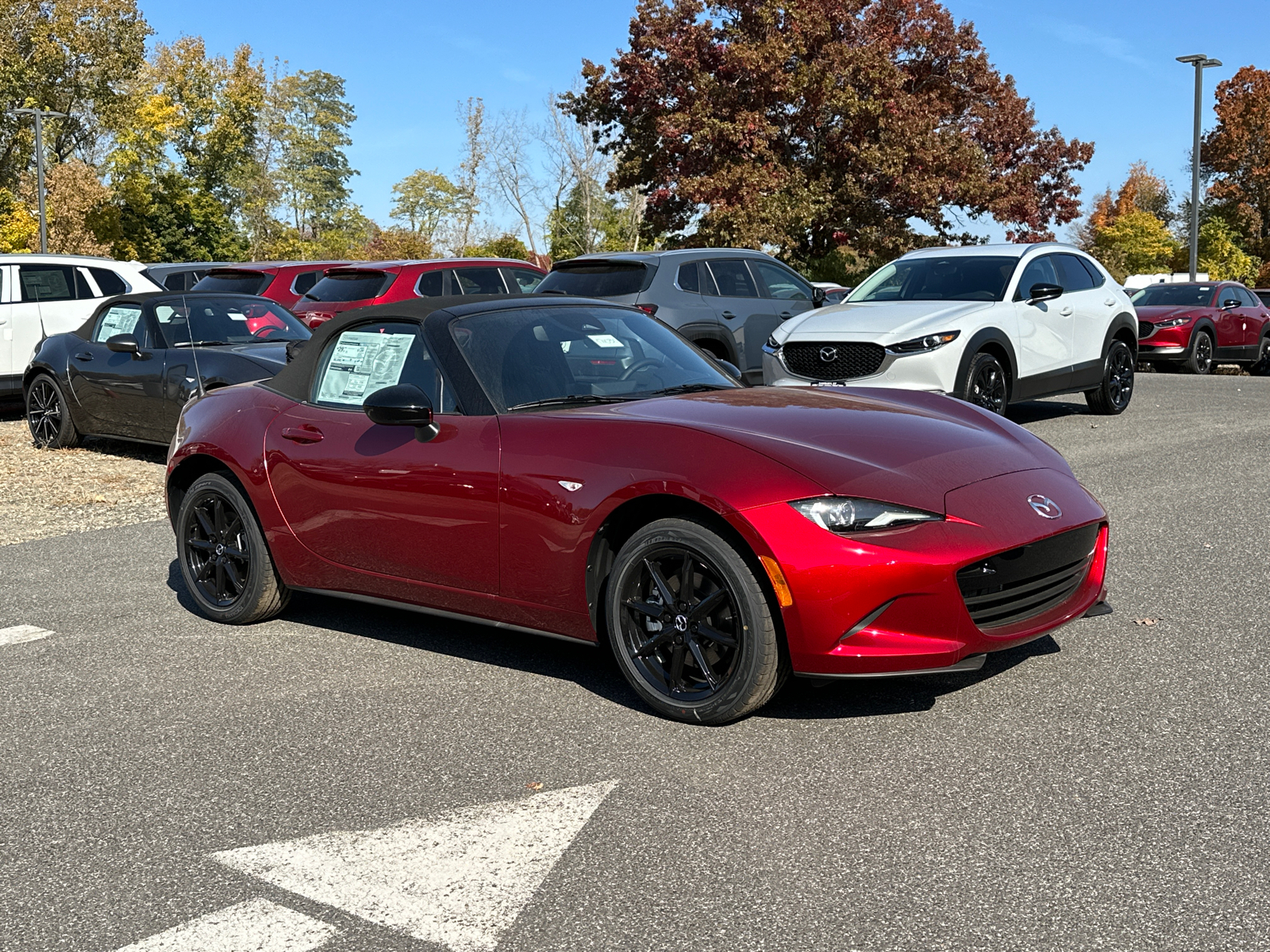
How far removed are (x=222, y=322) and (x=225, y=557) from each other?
5923 millimetres

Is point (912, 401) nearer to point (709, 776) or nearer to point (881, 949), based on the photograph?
point (709, 776)

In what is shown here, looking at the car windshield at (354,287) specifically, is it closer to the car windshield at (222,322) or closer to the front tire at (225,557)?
the car windshield at (222,322)

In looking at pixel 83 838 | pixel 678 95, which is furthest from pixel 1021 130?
pixel 83 838

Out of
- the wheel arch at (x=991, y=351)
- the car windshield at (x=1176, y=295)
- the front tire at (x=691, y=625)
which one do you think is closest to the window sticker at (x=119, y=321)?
the wheel arch at (x=991, y=351)

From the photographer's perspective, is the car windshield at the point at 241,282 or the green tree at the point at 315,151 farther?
the green tree at the point at 315,151

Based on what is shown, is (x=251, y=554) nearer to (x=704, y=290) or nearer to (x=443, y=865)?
(x=443, y=865)

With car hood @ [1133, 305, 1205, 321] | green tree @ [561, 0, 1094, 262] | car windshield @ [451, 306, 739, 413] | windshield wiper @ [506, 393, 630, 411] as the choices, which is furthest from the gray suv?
green tree @ [561, 0, 1094, 262]

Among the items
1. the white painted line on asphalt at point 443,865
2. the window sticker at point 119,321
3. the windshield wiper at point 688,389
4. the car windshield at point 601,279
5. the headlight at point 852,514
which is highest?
the car windshield at point 601,279

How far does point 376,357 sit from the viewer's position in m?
5.38

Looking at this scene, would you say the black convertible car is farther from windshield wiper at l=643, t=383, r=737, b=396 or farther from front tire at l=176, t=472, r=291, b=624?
windshield wiper at l=643, t=383, r=737, b=396

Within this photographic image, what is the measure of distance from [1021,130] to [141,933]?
41402 millimetres

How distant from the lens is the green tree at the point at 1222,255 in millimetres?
52406

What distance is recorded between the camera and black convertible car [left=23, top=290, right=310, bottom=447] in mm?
10602

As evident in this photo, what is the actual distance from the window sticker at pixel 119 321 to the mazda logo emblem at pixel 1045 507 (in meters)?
9.09
